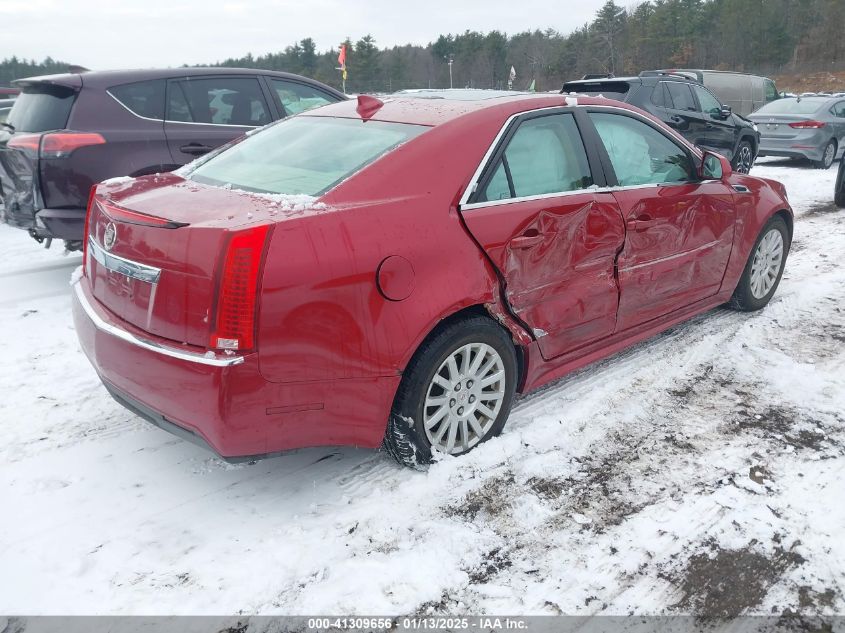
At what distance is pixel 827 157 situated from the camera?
43.7ft

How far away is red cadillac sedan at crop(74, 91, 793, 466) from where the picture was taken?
2398 millimetres

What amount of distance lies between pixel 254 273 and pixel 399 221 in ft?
2.17

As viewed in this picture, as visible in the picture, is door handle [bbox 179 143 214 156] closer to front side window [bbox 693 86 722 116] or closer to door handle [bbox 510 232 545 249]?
door handle [bbox 510 232 545 249]

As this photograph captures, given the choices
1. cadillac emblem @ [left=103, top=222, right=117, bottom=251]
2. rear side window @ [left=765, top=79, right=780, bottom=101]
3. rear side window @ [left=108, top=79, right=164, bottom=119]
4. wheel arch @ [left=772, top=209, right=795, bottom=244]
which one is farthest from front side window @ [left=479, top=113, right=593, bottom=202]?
rear side window @ [left=765, top=79, right=780, bottom=101]

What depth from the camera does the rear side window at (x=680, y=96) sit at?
11.1 metres

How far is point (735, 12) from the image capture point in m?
55.0

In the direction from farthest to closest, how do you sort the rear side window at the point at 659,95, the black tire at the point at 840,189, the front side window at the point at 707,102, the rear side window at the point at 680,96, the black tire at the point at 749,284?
the front side window at the point at 707,102 → the rear side window at the point at 680,96 → the rear side window at the point at 659,95 → the black tire at the point at 840,189 → the black tire at the point at 749,284

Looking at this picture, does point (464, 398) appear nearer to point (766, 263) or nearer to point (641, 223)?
point (641, 223)

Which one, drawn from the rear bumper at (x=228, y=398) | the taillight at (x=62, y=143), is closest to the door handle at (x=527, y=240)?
the rear bumper at (x=228, y=398)

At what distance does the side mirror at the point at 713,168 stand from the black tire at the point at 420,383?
2105mm

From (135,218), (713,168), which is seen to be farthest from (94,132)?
(713,168)

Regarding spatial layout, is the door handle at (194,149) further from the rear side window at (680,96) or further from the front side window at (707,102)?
the front side window at (707,102)

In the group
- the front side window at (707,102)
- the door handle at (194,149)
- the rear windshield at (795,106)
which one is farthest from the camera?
the rear windshield at (795,106)

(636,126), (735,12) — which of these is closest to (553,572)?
(636,126)
